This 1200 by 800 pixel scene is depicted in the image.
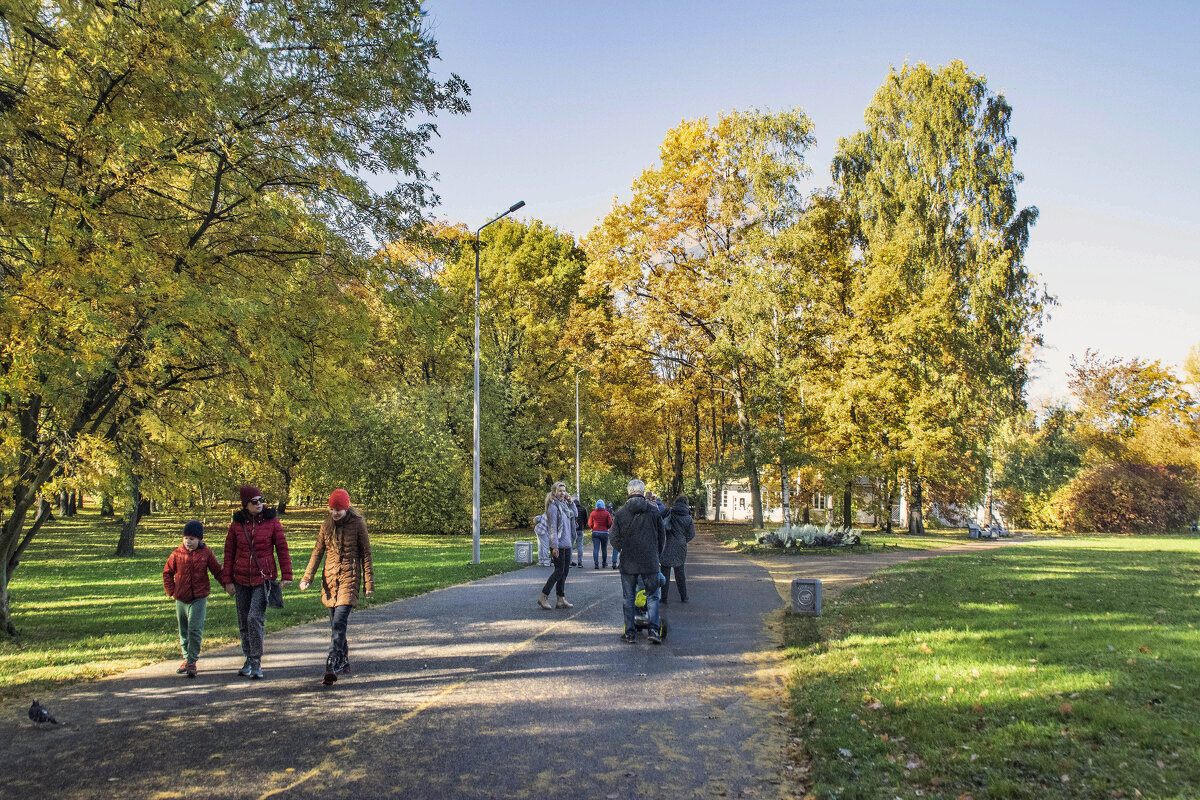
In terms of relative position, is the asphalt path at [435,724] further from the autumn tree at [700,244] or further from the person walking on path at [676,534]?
the autumn tree at [700,244]

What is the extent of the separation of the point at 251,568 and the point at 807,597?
7.74m

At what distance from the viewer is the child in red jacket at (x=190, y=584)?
26.3 ft

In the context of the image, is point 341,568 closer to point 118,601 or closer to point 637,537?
point 637,537

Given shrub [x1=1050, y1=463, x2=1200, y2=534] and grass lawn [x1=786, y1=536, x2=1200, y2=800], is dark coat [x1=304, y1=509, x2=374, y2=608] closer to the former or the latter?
grass lawn [x1=786, y1=536, x2=1200, y2=800]

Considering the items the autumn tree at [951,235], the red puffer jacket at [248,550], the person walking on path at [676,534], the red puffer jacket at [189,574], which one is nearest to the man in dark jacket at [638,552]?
the person walking on path at [676,534]

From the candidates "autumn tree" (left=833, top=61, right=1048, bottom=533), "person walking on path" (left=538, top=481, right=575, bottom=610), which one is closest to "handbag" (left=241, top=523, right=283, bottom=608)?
"person walking on path" (left=538, top=481, right=575, bottom=610)

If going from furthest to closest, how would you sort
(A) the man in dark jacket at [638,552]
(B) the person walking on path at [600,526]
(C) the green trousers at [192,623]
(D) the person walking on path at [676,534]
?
(B) the person walking on path at [600,526] → (D) the person walking on path at [676,534] → (A) the man in dark jacket at [638,552] → (C) the green trousers at [192,623]

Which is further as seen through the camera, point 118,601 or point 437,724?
point 118,601

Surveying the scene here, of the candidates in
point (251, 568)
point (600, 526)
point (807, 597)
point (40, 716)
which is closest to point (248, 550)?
point (251, 568)

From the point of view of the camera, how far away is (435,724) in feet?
20.8

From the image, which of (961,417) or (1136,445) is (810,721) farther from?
(1136,445)

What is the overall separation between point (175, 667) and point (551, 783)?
18.0 feet

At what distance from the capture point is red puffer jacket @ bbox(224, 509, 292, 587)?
322 inches

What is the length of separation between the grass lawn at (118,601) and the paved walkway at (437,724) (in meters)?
0.98
